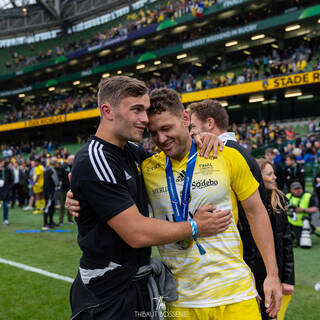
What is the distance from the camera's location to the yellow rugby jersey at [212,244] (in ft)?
6.56

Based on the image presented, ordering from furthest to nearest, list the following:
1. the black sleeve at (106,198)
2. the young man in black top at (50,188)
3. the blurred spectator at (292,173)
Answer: the young man in black top at (50,188) → the blurred spectator at (292,173) → the black sleeve at (106,198)

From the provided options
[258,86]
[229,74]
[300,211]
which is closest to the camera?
[300,211]

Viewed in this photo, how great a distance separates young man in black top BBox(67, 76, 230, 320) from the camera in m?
1.81

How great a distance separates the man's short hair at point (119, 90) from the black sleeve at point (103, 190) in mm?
351

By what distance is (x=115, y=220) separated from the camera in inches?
70.6

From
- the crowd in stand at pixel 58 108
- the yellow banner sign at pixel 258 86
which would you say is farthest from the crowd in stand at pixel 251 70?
the crowd in stand at pixel 58 108

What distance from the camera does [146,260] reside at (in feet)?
6.74

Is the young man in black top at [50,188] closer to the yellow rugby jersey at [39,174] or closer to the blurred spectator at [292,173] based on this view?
the yellow rugby jersey at [39,174]

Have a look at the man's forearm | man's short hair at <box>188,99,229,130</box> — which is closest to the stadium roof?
man's short hair at <box>188,99,229,130</box>

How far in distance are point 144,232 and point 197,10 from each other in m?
31.5

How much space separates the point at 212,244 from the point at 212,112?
142cm

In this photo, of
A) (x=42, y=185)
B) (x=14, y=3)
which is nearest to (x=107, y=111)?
(x=42, y=185)

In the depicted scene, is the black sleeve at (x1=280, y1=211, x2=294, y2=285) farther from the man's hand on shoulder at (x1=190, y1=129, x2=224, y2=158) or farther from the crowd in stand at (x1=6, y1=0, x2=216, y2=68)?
the crowd in stand at (x1=6, y1=0, x2=216, y2=68)

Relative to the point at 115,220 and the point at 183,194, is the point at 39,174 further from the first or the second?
the point at 115,220
